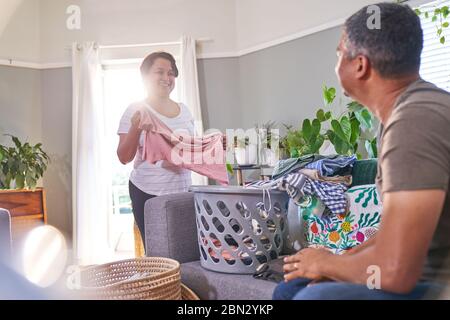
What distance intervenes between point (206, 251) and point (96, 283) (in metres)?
0.27

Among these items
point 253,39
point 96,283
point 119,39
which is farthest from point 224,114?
point 96,283

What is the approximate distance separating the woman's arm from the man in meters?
0.93

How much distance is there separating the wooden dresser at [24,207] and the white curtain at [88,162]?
0.35m

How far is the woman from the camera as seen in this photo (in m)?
1.50

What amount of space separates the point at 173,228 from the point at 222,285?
0.87 ft

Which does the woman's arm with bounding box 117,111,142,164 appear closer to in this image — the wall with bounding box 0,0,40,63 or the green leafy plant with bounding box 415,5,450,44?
the green leafy plant with bounding box 415,5,450,44

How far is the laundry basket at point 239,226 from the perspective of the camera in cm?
99

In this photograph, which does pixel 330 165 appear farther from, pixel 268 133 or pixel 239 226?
pixel 268 133

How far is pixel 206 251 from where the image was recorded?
1095 mm

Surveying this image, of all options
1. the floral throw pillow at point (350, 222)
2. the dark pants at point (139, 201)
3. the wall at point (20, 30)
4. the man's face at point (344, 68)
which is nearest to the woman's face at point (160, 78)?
the dark pants at point (139, 201)

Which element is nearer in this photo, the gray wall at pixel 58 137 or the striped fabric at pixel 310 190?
the striped fabric at pixel 310 190

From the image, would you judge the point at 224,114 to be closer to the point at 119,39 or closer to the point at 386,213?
the point at 119,39

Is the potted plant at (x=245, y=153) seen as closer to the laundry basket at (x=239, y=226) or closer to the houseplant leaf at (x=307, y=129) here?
the houseplant leaf at (x=307, y=129)

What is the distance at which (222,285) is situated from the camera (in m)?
1.01
